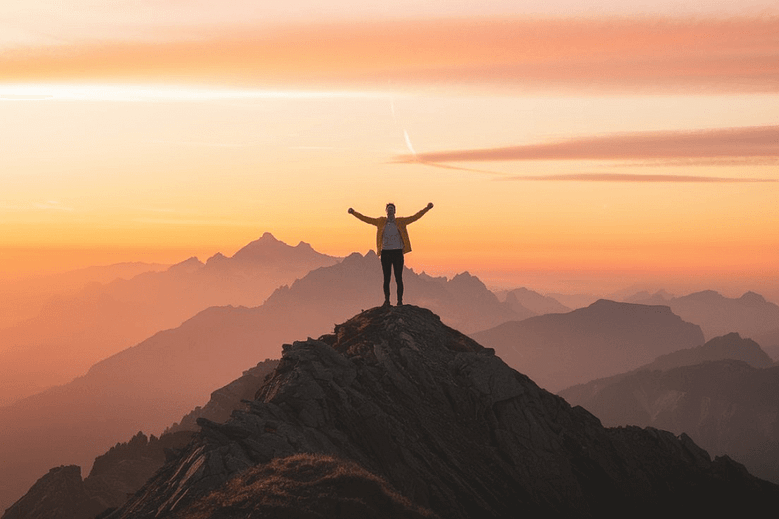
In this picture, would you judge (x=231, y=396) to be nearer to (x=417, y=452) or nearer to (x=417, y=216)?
(x=417, y=216)

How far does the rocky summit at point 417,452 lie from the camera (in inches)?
1146

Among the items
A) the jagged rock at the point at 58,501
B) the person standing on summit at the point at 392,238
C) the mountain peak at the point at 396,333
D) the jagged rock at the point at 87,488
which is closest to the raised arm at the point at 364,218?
the person standing on summit at the point at 392,238

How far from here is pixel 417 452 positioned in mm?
40312

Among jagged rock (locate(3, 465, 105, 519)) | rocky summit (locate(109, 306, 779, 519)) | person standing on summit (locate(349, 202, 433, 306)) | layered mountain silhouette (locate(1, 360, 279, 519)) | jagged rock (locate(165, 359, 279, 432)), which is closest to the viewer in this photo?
rocky summit (locate(109, 306, 779, 519))

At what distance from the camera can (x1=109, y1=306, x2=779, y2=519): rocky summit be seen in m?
29.1

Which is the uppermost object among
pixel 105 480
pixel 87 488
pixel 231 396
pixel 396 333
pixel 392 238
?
pixel 392 238

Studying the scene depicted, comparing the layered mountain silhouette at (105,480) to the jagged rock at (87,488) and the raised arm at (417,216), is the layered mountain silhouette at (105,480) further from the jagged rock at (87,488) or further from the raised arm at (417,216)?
the raised arm at (417,216)

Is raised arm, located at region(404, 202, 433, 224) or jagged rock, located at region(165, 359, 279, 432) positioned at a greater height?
raised arm, located at region(404, 202, 433, 224)

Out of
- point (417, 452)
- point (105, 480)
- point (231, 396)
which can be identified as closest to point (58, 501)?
point (105, 480)

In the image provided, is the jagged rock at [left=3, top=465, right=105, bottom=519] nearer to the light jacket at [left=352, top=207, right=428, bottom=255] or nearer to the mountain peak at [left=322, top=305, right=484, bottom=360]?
the mountain peak at [left=322, top=305, right=484, bottom=360]

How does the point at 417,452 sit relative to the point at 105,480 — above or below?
above

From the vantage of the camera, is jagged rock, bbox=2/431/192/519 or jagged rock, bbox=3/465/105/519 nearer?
jagged rock, bbox=3/465/105/519

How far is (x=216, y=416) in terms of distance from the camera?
11350cm

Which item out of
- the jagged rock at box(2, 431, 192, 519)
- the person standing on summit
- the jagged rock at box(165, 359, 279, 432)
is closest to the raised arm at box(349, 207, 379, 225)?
the person standing on summit
